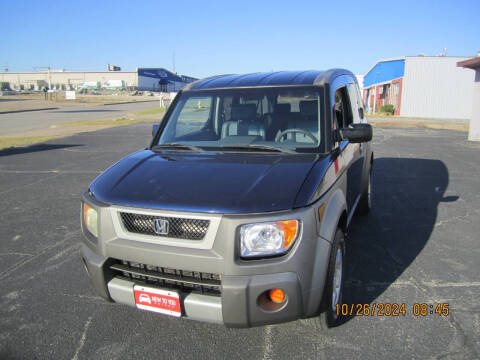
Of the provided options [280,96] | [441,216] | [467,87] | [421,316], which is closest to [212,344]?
[421,316]

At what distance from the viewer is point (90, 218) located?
8.62 feet

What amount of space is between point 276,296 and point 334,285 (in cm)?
66

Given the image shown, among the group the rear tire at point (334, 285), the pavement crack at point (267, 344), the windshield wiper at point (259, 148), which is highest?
Answer: the windshield wiper at point (259, 148)

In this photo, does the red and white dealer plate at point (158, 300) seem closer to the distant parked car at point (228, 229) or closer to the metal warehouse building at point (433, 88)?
the distant parked car at point (228, 229)

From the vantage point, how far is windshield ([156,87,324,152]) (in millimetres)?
3273

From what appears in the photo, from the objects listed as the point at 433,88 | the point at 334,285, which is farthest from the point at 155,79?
the point at 334,285

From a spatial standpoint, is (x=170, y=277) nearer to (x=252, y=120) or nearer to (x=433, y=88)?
(x=252, y=120)

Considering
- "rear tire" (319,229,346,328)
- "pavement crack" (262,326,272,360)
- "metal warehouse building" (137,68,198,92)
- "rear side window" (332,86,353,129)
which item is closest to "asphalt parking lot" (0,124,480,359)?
"pavement crack" (262,326,272,360)

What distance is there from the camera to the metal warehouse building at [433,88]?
29188 millimetres

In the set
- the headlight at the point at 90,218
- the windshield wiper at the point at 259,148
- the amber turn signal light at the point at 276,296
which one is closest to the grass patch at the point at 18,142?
the headlight at the point at 90,218

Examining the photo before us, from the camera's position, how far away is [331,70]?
387 centimetres

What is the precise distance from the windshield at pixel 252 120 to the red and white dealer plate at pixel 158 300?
1.42 meters

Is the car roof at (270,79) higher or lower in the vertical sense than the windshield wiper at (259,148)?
higher

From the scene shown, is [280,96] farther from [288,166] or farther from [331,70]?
[288,166]
